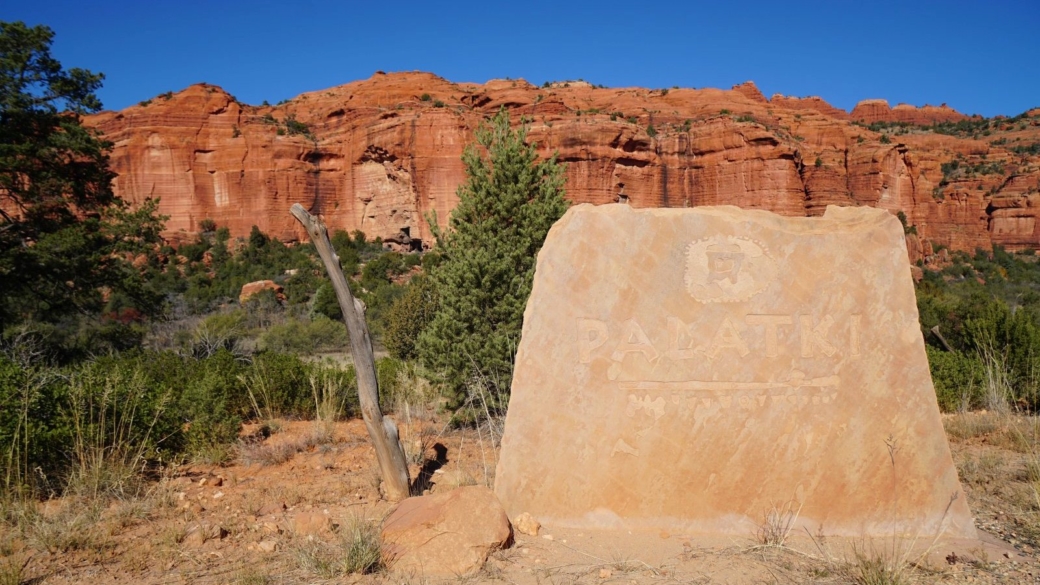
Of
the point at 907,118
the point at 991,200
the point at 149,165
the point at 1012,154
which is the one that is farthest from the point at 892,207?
the point at 907,118

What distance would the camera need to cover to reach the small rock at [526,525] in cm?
333

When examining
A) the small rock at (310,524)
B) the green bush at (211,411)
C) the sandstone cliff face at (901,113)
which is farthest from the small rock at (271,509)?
the sandstone cliff face at (901,113)

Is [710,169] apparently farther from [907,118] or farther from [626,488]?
[907,118]

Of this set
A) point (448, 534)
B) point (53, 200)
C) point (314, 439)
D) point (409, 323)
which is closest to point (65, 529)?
point (448, 534)

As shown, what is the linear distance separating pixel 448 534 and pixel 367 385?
152 centimetres

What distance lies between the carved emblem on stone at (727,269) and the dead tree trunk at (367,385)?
227 cm

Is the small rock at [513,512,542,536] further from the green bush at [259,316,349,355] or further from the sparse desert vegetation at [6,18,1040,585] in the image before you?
the green bush at [259,316,349,355]

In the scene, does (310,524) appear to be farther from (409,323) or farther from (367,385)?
(409,323)

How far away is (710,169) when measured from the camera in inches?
1725

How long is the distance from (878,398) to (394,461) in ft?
10.2

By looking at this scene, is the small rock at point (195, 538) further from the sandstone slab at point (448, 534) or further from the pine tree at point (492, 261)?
the pine tree at point (492, 261)

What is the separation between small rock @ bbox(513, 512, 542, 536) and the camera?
3.33m

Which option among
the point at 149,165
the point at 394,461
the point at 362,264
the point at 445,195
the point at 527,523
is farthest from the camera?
the point at 149,165

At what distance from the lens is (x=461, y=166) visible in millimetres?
42594
